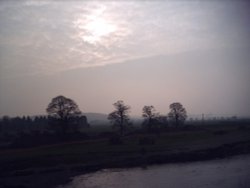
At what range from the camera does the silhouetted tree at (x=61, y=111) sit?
60.9 m

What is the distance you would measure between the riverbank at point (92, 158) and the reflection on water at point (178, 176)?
2.55m

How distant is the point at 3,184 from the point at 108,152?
52.1 feet

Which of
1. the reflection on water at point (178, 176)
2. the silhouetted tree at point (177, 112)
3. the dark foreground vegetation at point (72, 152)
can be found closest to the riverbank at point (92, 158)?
the dark foreground vegetation at point (72, 152)

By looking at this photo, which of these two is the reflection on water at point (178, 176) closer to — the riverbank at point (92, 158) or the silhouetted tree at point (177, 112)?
the riverbank at point (92, 158)

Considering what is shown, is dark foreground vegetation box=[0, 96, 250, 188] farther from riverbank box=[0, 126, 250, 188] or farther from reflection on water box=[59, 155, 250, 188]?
reflection on water box=[59, 155, 250, 188]

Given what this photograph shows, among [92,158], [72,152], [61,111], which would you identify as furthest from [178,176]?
[61,111]

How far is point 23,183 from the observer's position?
107 ft

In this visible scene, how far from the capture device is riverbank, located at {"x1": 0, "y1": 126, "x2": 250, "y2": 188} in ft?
116

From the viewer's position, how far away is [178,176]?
31453 millimetres

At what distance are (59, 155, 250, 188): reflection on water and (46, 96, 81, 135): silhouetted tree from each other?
2501 centimetres

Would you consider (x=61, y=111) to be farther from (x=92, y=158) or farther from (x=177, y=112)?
(x=177, y=112)

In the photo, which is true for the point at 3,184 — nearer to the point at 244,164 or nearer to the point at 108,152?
the point at 108,152

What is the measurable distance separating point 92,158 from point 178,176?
47.0 ft

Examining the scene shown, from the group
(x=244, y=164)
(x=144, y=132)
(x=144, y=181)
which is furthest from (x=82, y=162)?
(x=144, y=132)
